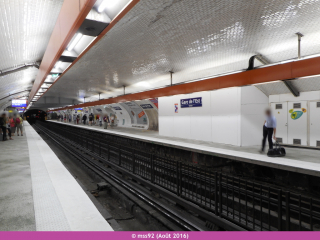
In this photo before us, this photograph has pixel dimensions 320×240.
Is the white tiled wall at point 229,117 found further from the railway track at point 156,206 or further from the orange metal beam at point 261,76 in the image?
the railway track at point 156,206

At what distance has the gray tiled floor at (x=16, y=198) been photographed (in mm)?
2281

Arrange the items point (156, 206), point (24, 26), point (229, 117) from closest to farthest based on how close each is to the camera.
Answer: point (24, 26) → point (156, 206) → point (229, 117)

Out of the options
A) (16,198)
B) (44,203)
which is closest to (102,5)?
(44,203)

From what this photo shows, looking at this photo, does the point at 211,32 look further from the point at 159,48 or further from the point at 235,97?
the point at 235,97

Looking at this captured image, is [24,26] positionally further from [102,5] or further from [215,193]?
[215,193]

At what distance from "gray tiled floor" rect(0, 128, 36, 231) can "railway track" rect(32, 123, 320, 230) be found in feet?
8.33

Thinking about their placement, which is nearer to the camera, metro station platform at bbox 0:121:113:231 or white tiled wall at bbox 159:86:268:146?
metro station platform at bbox 0:121:113:231

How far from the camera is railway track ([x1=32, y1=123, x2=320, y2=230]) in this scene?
3.15 metres

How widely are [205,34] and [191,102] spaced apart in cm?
516

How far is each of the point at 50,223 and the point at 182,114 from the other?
880 cm

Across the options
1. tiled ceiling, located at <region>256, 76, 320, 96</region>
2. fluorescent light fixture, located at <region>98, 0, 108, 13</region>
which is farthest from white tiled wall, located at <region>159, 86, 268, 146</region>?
fluorescent light fixture, located at <region>98, 0, 108, 13</region>

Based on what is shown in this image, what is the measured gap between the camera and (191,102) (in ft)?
32.9

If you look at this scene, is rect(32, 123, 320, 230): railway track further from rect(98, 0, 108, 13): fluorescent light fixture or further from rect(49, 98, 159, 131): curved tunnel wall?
rect(49, 98, 159, 131): curved tunnel wall

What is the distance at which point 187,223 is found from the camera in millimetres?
3850
